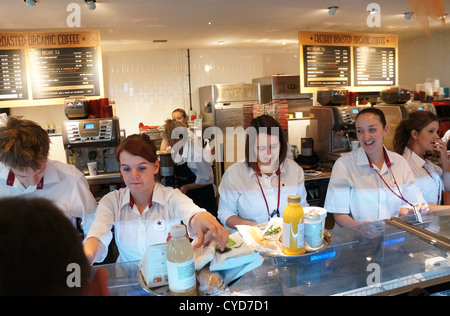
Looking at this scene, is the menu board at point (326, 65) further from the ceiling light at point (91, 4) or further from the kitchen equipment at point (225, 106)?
the ceiling light at point (91, 4)

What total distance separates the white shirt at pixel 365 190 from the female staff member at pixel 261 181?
0.24m

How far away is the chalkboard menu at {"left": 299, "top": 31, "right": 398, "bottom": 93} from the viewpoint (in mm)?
5105

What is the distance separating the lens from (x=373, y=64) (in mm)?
5461

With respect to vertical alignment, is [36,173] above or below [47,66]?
below

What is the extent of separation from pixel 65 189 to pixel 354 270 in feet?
5.53

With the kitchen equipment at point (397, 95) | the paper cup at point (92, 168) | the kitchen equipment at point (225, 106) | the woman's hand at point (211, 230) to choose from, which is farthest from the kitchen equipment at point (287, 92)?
the woman's hand at point (211, 230)

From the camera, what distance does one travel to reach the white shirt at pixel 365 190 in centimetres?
230

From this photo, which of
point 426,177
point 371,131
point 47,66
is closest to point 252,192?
point 371,131

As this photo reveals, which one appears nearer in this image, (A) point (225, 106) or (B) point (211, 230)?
(B) point (211, 230)

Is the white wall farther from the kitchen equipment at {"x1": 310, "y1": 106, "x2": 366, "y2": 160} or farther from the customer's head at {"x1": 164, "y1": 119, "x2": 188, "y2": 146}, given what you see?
the kitchen equipment at {"x1": 310, "y1": 106, "x2": 366, "y2": 160}

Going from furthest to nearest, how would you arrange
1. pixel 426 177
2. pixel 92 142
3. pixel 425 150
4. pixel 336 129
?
1. pixel 336 129
2. pixel 92 142
3. pixel 425 150
4. pixel 426 177

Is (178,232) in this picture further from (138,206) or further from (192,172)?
(192,172)

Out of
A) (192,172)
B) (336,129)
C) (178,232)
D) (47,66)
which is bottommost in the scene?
(192,172)

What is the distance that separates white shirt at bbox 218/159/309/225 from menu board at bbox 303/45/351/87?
308 cm
